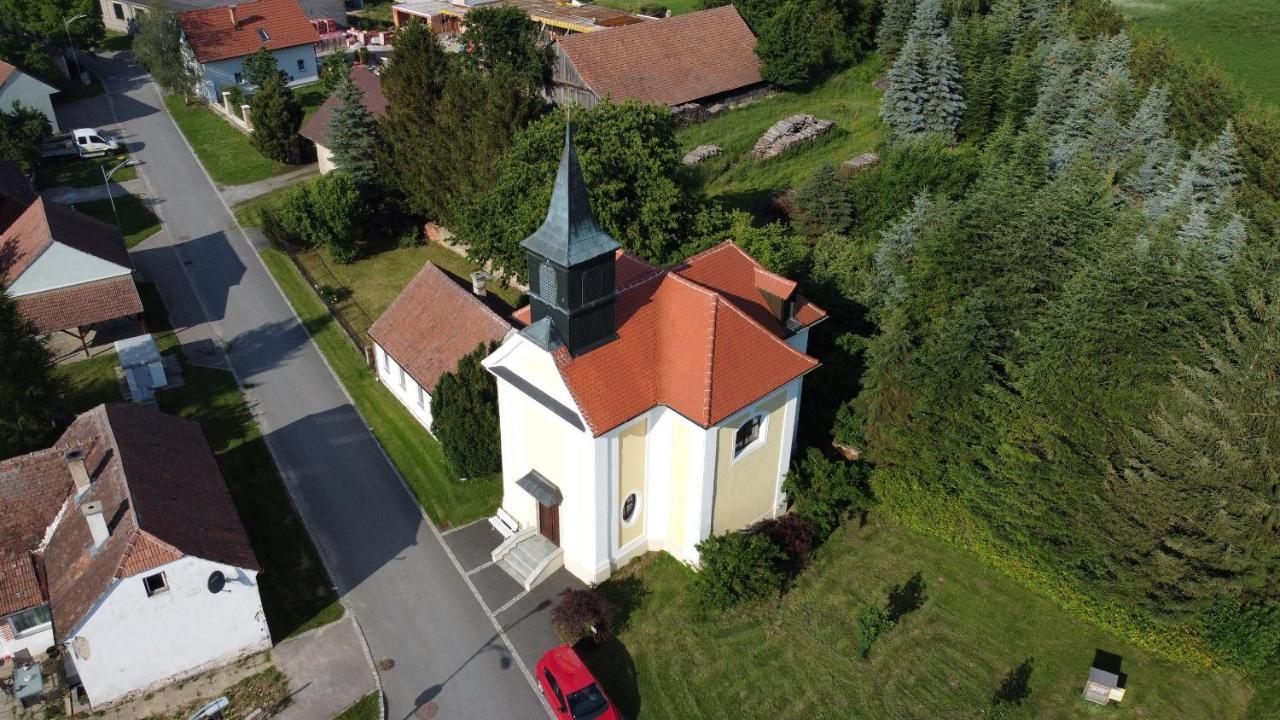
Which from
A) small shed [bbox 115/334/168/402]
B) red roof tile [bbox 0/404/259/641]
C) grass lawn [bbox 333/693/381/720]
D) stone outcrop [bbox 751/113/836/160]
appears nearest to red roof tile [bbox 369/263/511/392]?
red roof tile [bbox 0/404/259/641]

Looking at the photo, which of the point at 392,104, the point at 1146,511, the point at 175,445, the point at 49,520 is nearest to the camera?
the point at 1146,511

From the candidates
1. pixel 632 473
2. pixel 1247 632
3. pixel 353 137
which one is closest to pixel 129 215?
pixel 353 137

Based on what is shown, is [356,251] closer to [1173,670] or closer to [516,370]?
[516,370]

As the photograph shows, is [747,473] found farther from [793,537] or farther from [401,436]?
[401,436]

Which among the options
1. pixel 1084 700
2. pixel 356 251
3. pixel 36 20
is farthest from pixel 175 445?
pixel 36 20

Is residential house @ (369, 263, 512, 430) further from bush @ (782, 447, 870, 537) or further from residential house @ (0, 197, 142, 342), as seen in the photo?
residential house @ (0, 197, 142, 342)

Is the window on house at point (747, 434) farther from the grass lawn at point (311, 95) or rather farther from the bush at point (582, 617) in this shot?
the grass lawn at point (311, 95)

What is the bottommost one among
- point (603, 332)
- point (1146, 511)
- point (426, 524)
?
point (426, 524)
